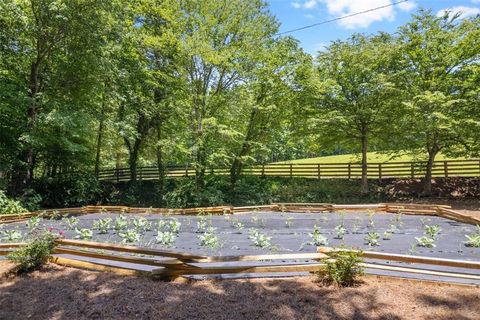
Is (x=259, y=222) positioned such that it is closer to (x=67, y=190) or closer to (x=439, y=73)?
(x=67, y=190)

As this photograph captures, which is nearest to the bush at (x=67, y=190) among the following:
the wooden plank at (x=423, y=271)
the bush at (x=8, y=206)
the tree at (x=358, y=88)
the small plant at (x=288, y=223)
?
the bush at (x=8, y=206)

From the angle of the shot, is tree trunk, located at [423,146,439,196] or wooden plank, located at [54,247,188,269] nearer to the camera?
wooden plank, located at [54,247,188,269]

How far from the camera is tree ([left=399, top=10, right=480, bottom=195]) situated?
12867 millimetres

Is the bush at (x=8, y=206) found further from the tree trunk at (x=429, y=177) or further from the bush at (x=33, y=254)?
the tree trunk at (x=429, y=177)

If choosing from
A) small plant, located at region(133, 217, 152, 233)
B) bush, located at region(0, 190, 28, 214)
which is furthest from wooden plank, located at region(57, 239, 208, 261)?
bush, located at region(0, 190, 28, 214)

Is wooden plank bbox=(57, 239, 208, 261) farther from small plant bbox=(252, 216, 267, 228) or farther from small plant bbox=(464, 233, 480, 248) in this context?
small plant bbox=(464, 233, 480, 248)

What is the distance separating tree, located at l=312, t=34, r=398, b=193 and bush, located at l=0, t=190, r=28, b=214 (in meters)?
11.4

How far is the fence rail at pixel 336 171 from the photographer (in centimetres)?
1648

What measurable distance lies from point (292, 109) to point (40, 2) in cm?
1035

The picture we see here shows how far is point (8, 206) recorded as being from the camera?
33.9ft

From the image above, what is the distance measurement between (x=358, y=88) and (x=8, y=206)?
13.9 metres

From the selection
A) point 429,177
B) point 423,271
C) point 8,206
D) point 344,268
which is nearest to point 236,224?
point 344,268

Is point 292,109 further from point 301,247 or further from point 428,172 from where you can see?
point 301,247

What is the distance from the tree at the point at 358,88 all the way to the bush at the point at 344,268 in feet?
36.2
